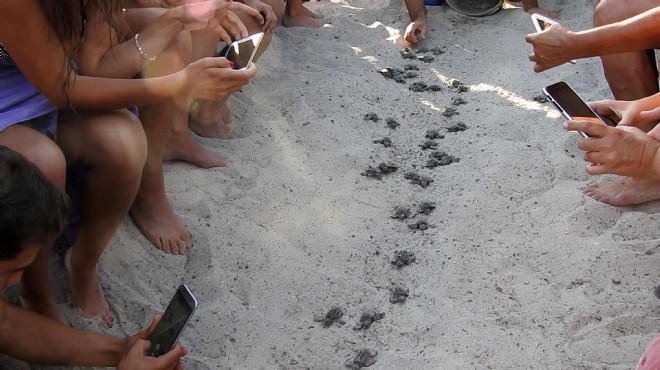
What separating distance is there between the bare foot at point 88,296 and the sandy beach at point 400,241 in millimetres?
30

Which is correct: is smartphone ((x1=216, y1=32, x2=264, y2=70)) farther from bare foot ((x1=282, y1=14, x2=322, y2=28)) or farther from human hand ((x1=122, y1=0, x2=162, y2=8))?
bare foot ((x1=282, y1=14, x2=322, y2=28))

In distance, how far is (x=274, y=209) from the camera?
99.7 inches

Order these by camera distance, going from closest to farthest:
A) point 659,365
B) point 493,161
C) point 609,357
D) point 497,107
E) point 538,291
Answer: point 659,365 → point 609,357 → point 538,291 → point 493,161 → point 497,107

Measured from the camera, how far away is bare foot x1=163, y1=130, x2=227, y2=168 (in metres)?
2.67


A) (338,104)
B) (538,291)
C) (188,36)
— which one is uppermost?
(188,36)

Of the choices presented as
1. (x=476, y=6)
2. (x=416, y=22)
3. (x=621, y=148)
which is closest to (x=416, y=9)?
(x=416, y=22)

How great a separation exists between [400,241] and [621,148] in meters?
0.76

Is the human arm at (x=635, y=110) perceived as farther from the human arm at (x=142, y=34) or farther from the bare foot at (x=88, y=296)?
the bare foot at (x=88, y=296)

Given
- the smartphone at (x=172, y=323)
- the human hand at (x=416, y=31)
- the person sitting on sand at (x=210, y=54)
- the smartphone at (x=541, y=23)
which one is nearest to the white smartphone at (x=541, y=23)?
the smartphone at (x=541, y=23)

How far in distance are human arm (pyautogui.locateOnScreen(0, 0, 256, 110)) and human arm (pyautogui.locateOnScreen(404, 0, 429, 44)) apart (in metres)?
1.78

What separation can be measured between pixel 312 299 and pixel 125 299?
530mm

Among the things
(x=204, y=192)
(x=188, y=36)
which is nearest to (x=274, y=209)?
(x=204, y=192)

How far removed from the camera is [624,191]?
7.83 ft

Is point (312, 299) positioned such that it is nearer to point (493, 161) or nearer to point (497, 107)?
point (493, 161)
